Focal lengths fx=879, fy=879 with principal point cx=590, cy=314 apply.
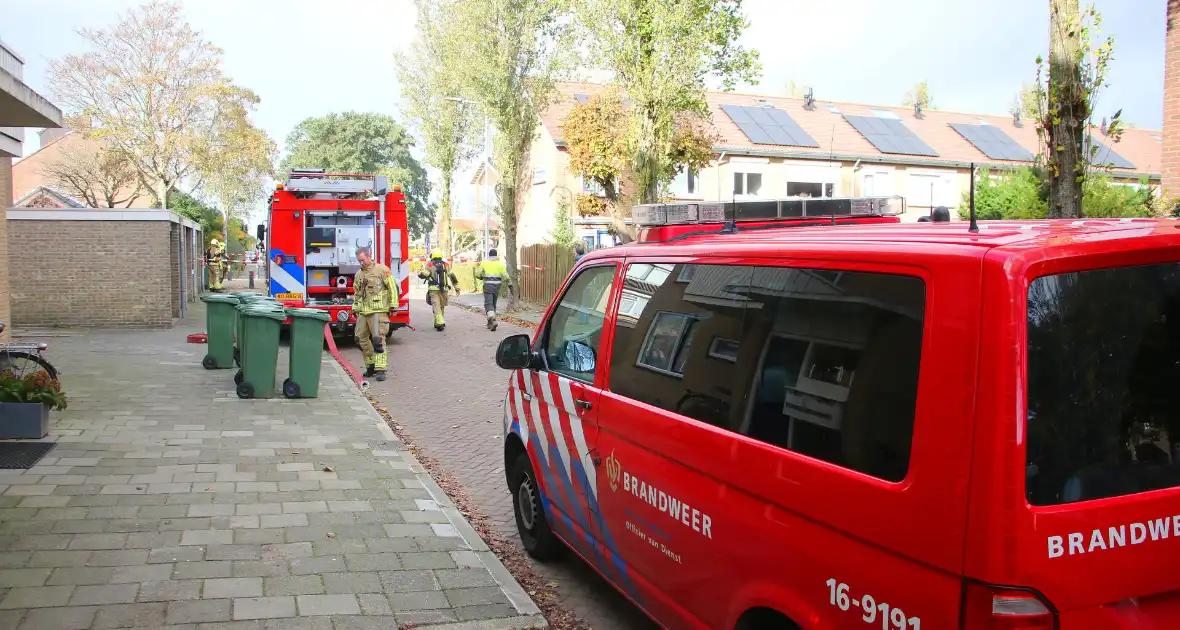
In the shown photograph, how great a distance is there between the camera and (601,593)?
494cm

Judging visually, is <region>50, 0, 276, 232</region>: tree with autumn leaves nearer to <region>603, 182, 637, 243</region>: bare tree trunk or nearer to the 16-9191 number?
<region>603, 182, 637, 243</region>: bare tree trunk

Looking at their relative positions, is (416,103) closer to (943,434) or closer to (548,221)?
(548,221)

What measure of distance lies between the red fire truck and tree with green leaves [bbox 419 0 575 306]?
1060 centimetres

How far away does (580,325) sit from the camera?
15.1 feet

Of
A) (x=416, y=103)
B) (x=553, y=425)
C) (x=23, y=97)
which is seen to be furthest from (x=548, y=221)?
(x=553, y=425)

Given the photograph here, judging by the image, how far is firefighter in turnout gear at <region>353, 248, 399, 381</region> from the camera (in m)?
12.9

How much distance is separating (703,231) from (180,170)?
33.8 metres

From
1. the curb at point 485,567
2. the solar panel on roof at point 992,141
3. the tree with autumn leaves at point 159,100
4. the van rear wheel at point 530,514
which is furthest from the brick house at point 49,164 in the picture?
the solar panel on roof at point 992,141

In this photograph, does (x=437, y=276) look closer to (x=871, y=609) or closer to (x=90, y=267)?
(x=90, y=267)

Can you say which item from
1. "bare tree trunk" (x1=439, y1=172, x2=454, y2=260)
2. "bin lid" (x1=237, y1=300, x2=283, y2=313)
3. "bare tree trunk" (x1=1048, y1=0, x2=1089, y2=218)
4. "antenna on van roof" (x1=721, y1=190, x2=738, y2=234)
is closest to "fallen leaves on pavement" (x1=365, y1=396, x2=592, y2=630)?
"antenna on van roof" (x1=721, y1=190, x2=738, y2=234)

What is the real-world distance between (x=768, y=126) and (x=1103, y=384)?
35.1 metres

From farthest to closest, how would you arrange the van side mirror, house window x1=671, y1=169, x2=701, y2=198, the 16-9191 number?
house window x1=671, y1=169, x2=701, y2=198
the van side mirror
the 16-9191 number

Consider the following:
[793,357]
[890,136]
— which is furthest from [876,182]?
[793,357]

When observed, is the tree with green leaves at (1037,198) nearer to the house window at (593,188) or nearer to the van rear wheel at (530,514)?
the van rear wheel at (530,514)
